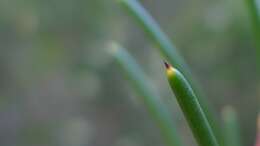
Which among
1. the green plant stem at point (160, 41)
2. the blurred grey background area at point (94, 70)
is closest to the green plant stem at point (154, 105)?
the green plant stem at point (160, 41)

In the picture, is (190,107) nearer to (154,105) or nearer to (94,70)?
(154,105)

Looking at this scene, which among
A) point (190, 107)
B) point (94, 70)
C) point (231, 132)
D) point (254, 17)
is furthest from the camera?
point (94, 70)

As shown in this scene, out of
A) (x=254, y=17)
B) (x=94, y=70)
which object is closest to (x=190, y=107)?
(x=254, y=17)

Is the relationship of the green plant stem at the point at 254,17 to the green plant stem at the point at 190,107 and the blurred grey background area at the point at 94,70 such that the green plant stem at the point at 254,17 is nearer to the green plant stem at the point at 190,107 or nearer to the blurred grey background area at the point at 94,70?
the green plant stem at the point at 190,107

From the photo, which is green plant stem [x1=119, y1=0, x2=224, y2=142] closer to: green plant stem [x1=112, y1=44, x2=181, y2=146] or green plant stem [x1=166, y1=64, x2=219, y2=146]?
green plant stem [x1=112, y1=44, x2=181, y2=146]

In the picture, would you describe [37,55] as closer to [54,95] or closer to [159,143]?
[54,95]

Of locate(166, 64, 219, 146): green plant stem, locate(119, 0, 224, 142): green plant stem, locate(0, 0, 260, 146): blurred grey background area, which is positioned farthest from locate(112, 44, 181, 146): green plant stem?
locate(0, 0, 260, 146): blurred grey background area
